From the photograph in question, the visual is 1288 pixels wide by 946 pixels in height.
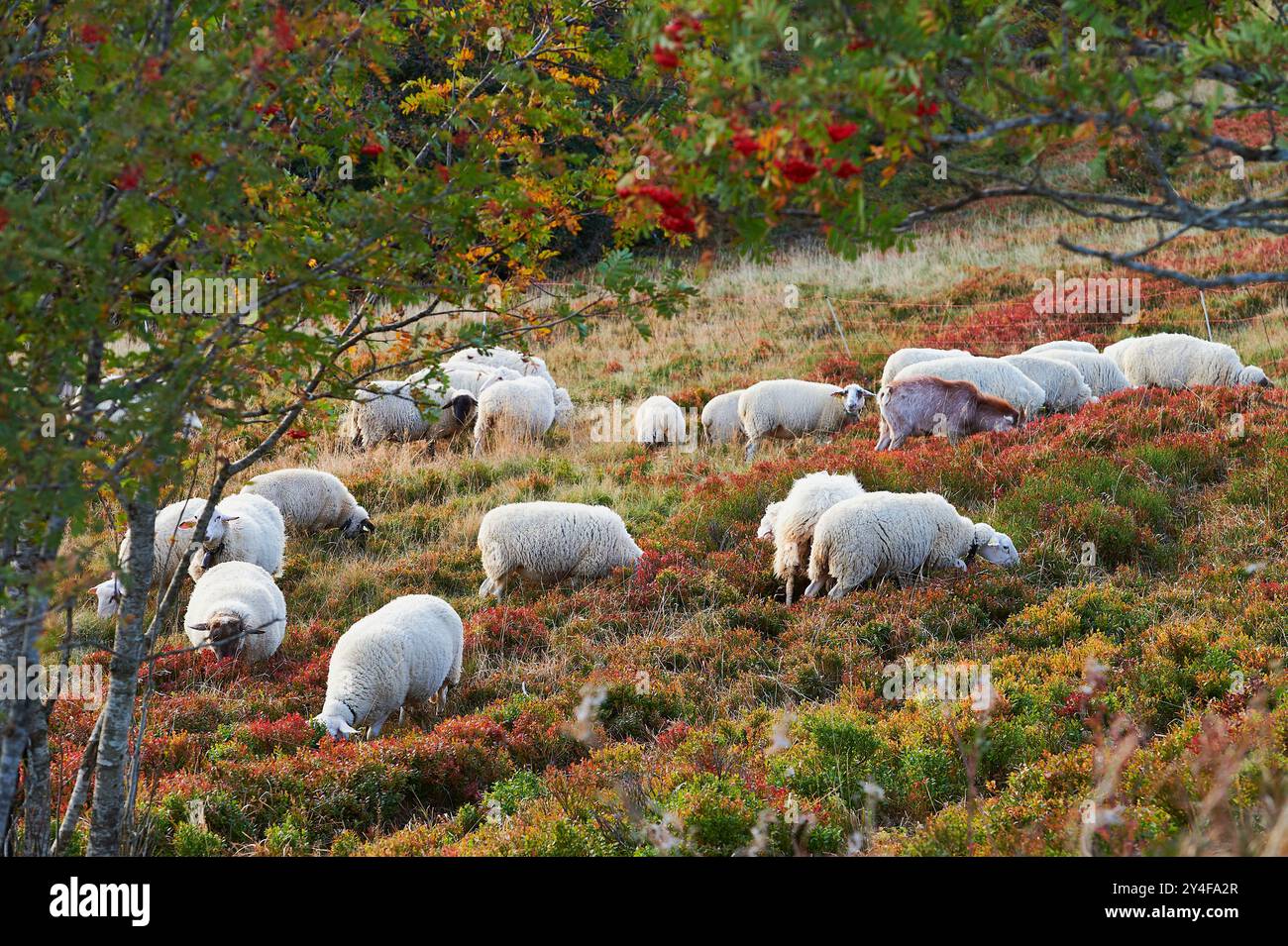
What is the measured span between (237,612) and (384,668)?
1574mm

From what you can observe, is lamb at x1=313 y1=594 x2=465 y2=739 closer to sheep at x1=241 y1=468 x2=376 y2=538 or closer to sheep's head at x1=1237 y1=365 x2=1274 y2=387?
sheep at x1=241 y1=468 x2=376 y2=538

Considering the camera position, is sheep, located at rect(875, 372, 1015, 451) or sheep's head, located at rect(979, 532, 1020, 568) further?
sheep, located at rect(875, 372, 1015, 451)

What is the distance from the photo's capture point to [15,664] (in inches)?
175

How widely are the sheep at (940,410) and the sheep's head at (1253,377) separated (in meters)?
3.19

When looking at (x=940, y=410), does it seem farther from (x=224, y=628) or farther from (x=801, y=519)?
(x=224, y=628)

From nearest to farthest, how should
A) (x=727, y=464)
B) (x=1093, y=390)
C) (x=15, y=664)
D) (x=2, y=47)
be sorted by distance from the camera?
(x=2, y=47), (x=15, y=664), (x=727, y=464), (x=1093, y=390)

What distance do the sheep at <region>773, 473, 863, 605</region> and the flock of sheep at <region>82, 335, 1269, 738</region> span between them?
0.06 feet

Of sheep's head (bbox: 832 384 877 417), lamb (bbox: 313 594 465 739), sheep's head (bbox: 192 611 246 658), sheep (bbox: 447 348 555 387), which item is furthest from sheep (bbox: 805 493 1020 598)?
sheep (bbox: 447 348 555 387)

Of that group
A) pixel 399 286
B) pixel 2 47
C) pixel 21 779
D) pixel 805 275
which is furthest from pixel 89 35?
pixel 805 275

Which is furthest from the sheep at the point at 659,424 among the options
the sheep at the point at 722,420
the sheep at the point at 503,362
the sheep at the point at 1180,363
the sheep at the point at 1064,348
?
the sheep at the point at 1180,363

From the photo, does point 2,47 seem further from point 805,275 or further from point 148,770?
point 805,275

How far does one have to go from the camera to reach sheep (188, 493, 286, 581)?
1025cm

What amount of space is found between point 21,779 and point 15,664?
134 cm
